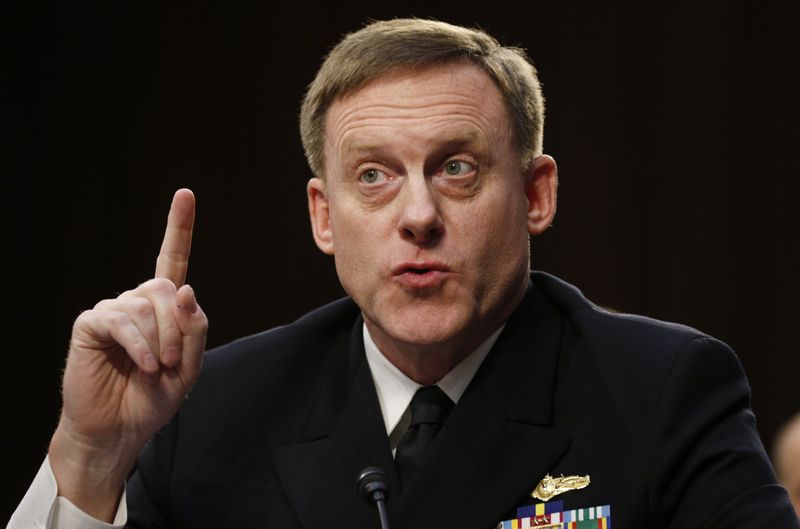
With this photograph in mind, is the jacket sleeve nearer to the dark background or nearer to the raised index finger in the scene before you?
the raised index finger

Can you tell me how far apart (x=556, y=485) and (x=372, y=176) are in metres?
0.66

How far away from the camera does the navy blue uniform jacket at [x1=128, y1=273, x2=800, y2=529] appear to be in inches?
82.9

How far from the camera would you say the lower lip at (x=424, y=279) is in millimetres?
2201

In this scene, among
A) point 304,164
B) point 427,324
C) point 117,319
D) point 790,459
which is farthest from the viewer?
point 304,164

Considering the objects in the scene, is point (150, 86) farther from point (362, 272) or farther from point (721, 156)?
point (362, 272)

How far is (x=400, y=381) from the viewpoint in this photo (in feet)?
8.09

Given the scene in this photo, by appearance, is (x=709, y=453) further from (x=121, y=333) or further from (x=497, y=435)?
(x=121, y=333)

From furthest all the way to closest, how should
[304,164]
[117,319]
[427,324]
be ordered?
[304,164], [427,324], [117,319]

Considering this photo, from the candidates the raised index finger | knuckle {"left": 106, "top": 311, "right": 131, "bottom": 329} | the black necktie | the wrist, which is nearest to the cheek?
the black necktie

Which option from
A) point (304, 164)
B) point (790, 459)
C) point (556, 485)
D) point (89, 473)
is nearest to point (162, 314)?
point (89, 473)

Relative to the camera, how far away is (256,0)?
508 cm

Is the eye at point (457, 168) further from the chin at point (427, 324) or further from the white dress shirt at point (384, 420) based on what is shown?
the white dress shirt at point (384, 420)

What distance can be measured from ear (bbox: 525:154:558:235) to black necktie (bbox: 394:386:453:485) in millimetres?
379

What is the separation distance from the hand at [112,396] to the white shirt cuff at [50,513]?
0.06 feet
